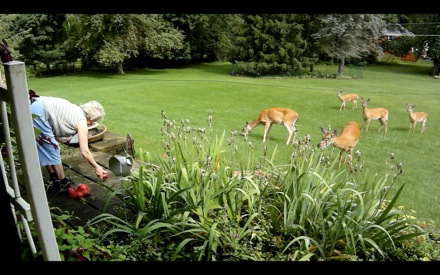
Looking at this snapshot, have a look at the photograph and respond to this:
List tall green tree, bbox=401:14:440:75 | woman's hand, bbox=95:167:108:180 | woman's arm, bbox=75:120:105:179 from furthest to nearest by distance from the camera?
tall green tree, bbox=401:14:440:75 < woman's hand, bbox=95:167:108:180 < woman's arm, bbox=75:120:105:179

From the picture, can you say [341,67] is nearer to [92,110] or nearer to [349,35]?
[349,35]

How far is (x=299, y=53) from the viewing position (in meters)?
3.43

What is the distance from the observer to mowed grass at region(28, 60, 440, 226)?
2.70m

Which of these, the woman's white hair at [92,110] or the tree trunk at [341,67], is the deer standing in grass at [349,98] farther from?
the woman's white hair at [92,110]

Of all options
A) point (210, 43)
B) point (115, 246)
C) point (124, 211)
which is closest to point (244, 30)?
point (210, 43)

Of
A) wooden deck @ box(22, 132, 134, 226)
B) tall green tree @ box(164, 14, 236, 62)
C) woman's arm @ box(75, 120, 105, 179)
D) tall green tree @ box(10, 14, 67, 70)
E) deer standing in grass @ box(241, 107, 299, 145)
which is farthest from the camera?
deer standing in grass @ box(241, 107, 299, 145)

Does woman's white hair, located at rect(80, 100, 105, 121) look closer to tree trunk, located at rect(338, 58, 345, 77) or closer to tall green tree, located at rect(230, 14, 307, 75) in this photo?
tall green tree, located at rect(230, 14, 307, 75)

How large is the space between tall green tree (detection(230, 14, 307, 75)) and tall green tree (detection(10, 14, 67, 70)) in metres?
1.64

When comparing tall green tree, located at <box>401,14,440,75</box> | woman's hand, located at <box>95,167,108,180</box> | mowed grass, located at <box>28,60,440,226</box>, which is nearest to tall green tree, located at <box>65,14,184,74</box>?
mowed grass, located at <box>28,60,440,226</box>

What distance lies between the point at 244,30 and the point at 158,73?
130 cm

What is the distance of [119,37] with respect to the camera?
3070mm

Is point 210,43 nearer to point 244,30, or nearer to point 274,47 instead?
point 244,30

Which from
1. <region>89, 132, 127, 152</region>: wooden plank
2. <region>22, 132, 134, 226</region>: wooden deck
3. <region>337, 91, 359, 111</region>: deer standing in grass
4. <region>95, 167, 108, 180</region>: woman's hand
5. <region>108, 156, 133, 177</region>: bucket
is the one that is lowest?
<region>89, 132, 127, 152</region>: wooden plank

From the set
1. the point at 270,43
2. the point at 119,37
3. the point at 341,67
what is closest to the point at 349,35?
the point at 341,67
